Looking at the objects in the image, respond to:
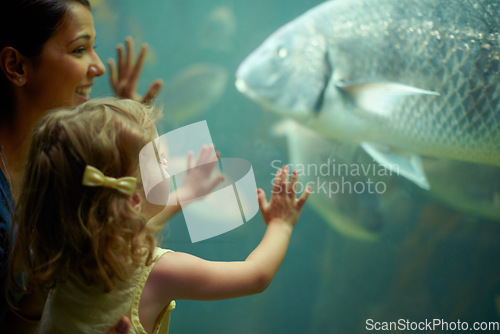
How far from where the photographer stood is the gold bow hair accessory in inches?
24.3

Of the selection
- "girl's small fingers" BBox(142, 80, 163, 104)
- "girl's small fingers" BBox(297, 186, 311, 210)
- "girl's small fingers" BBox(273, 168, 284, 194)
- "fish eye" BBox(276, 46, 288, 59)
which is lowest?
"girl's small fingers" BBox(297, 186, 311, 210)

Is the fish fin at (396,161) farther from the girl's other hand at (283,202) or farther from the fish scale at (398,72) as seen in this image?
the girl's other hand at (283,202)

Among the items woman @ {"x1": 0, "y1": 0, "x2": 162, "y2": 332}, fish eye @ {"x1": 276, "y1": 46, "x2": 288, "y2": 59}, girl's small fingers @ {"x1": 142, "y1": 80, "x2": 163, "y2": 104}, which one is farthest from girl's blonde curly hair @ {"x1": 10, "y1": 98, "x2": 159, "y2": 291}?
fish eye @ {"x1": 276, "y1": 46, "x2": 288, "y2": 59}

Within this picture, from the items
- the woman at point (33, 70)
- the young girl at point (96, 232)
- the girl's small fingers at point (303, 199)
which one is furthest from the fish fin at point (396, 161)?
the woman at point (33, 70)

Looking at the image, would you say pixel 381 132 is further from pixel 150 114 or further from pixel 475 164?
pixel 150 114

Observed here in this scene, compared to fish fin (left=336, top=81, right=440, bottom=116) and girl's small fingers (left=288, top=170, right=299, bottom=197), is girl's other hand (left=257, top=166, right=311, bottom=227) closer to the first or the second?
girl's small fingers (left=288, top=170, right=299, bottom=197)

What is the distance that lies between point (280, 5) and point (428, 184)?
1.00m

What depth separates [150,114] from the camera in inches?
30.7

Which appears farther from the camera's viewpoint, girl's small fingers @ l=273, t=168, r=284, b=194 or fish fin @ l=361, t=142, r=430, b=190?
fish fin @ l=361, t=142, r=430, b=190

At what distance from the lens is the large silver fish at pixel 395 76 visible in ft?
3.30

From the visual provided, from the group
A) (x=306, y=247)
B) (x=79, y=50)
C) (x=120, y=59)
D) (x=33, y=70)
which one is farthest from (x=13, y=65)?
(x=306, y=247)

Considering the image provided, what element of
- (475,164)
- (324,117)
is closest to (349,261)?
(475,164)

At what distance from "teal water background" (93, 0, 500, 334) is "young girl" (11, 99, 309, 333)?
0.25 m

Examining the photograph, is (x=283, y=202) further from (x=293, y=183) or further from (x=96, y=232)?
(x=96, y=232)
